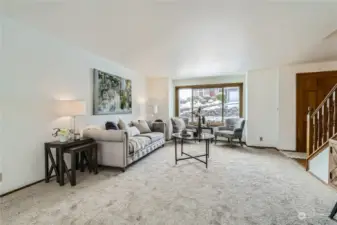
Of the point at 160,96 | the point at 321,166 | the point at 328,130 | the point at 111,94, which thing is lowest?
the point at 321,166

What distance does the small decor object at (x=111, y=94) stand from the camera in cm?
430

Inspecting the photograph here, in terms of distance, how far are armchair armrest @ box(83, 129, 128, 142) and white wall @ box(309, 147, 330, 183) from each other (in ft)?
11.2

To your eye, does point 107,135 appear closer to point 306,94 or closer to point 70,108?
point 70,108

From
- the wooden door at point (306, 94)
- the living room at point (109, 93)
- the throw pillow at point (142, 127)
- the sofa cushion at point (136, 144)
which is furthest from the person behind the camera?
the throw pillow at point (142, 127)

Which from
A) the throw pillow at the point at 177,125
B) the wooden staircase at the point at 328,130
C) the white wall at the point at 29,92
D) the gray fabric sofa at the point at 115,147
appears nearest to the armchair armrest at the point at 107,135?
the gray fabric sofa at the point at 115,147

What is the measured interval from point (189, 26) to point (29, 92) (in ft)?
8.74

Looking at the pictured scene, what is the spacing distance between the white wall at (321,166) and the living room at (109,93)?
162 mm

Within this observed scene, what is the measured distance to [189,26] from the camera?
2.74 meters

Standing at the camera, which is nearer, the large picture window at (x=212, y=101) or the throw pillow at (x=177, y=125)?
the throw pillow at (x=177, y=125)

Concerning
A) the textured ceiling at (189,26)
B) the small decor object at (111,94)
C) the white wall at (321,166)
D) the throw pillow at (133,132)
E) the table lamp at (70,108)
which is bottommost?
the white wall at (321,166)

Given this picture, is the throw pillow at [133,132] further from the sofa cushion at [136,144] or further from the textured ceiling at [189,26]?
the textured ceiling at [189,26]

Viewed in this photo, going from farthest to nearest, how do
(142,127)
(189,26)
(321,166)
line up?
1. (142,127)
2. (321,166)
3. (189,26)

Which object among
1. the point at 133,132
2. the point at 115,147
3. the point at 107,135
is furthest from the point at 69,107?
the point at 133,132

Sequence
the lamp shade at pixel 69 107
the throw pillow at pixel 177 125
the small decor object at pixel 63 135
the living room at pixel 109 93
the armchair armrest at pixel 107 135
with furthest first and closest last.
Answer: the throw pillow at pixel 177 125 → the armchair armrest at pixel 107 135 → the lamp shade at pixel 69 107 → the small decor object at pixel 63 135 → the living room at pixel 109 93
